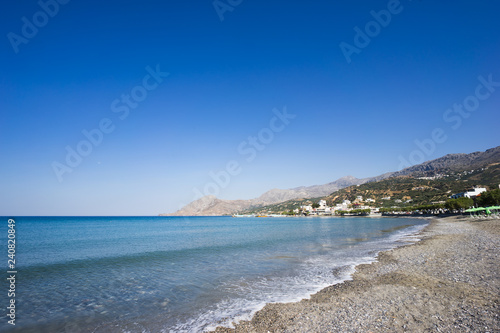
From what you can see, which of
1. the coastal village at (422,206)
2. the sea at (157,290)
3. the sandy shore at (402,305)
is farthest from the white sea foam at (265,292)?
the coastal village at (422,206)

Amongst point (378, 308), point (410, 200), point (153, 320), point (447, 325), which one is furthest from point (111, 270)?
point (410, 200)

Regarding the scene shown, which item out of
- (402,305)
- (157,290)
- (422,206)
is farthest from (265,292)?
(422,206)

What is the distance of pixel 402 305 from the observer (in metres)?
8.98

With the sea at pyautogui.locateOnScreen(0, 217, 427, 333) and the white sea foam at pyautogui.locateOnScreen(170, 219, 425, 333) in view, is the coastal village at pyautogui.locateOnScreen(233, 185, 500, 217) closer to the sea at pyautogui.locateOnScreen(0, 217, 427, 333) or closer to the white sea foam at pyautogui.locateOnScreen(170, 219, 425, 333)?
the white sea foam at pyautogui.locateOnScreen(170, 219, 425, 333)

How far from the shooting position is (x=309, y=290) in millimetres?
12328

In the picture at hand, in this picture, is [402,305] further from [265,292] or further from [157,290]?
[157,290]

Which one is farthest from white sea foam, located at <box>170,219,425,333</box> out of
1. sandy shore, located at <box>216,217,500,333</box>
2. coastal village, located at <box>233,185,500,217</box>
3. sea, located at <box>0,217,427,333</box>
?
coastal village, located at <box>233,185,500,217</box>

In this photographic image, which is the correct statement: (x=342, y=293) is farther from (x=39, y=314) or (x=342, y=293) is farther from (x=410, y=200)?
(x=410, y=200)

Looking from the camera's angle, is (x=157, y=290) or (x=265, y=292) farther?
(x=157, y=290)

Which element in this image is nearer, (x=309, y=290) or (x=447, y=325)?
(x=447, y=325)

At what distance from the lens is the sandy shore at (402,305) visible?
24.4 feet

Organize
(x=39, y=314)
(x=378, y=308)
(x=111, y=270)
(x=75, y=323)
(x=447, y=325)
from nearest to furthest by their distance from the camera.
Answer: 1. (x=447, y=325)
2. (x=378, y=308)
3. (x=75, y=323)
4. (x=39, y=314)
5. (x=111, y=270)

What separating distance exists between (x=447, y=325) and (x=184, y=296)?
402 inches

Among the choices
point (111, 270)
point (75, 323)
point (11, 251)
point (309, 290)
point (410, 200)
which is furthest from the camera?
point (410, 200)
